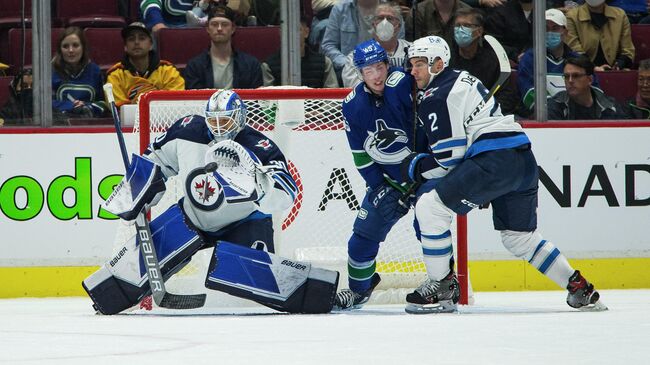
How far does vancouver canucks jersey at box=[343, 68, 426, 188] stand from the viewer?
5781 mm

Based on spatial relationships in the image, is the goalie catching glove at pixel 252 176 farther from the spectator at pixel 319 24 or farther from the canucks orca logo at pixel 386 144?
the spectator at pixel 319 24

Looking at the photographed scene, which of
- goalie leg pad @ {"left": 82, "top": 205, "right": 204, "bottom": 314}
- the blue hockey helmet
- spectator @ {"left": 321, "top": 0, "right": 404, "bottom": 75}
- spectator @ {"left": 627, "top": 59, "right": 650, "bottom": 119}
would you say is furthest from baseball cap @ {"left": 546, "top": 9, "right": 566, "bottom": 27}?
goalie leg pad @ {"left": 82, "top": 205, "right": 204, "bottom": 314}

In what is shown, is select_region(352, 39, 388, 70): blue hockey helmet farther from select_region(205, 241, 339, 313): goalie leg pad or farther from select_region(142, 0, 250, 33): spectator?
select_region(142, 0, 250, 33): spectator

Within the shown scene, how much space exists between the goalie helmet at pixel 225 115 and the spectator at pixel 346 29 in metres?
1.57

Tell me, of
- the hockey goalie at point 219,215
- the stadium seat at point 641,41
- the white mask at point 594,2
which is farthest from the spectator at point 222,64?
the stadium seat at point 641,41

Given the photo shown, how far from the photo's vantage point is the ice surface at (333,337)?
3635mm

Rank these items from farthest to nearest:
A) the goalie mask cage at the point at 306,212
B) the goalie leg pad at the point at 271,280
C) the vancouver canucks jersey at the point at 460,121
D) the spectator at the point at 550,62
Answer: the spectator at the point at 550,62 < the goalie mask cage at the point at 306,212 < the goalie leg pad at the point at 271,280 < the vancouver canucks jersey at the point at 460,121

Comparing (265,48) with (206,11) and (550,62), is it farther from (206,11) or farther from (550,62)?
(550,62)

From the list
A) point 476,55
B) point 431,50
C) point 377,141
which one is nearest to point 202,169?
point 377,141

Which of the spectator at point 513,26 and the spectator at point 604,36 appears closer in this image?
the spectator at point 513,26

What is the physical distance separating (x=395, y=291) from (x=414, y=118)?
96 cm

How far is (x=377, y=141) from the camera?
5816mm

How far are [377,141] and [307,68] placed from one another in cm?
156

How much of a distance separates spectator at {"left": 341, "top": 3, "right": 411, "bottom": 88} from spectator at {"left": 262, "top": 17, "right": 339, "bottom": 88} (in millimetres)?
79
